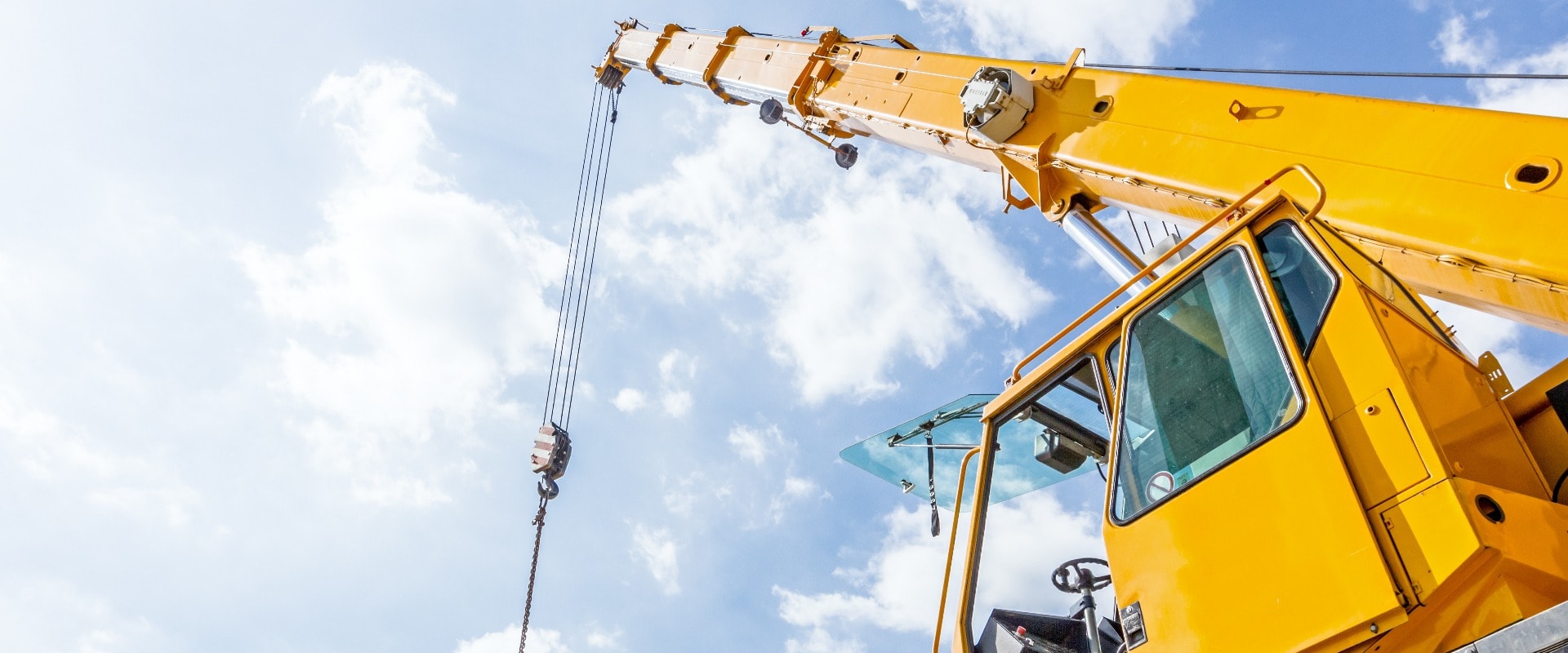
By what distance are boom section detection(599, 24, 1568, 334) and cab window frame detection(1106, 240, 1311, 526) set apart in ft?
2.43

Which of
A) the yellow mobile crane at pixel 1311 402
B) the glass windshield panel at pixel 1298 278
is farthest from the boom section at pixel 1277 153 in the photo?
the glass windshield panel at pixel 1298 278

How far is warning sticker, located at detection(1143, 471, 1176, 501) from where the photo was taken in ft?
10.8

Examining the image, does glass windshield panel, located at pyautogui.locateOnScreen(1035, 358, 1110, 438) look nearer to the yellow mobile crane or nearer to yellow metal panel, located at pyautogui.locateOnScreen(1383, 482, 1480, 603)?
the yellow mobile crane

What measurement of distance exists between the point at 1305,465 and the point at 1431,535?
1.23ft

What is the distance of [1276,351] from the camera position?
10.3 feet

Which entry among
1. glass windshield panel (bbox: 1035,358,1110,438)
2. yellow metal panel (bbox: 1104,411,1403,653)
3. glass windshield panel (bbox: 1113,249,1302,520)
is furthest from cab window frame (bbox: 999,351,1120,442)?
yellow metal panel (bbox: 1104,411,1403,653)

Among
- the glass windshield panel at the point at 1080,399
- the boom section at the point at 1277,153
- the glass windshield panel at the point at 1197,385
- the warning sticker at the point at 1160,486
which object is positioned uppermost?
the boom section at the point at 1277,153

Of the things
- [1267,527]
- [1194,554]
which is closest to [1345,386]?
[1267,527]

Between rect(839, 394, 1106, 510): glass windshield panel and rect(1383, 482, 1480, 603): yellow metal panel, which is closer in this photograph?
rect(1383, 482, 1480, 603): yellow metal panel

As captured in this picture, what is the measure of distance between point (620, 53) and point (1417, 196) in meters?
10.0

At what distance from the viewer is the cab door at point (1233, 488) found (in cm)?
271

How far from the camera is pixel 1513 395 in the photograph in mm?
3344

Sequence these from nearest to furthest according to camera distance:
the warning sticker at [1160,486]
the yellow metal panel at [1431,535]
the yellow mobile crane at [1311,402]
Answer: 1. the yellow metal panel at [1431,535]
2. the yellow mobile crane at [1311,402]
3. the warning sticker at [1160,486]

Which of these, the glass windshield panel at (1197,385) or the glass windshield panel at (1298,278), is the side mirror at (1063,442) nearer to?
the glass windshield panel at (1197,385)
